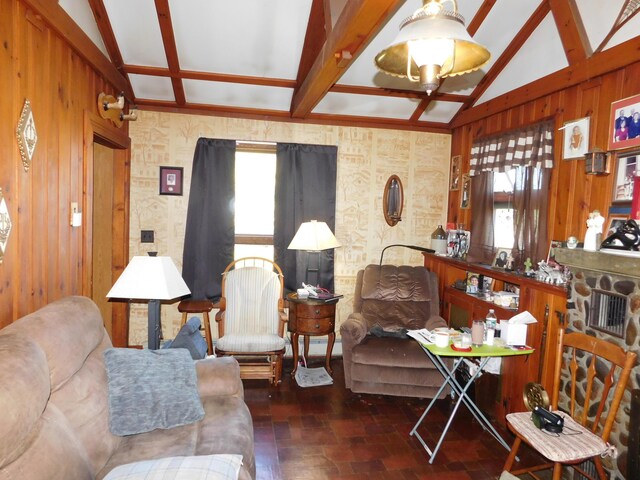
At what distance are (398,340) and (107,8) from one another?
3421 mm

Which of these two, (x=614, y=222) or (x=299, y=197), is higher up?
(x=299, y=197)

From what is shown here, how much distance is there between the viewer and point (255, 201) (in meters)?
4.54

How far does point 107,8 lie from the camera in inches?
120

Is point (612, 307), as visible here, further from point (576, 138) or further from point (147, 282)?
point (147, 282)

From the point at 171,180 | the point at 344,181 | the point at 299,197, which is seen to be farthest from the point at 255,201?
the point at 344,181

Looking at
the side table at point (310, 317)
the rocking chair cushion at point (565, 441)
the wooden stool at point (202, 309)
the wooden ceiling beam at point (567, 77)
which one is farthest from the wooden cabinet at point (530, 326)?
the wooden stool at point (202, 309)

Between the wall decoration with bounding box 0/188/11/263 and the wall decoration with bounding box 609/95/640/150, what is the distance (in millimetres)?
3389

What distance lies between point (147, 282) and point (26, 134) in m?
0.97

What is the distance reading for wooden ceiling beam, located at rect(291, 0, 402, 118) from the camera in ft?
6.74

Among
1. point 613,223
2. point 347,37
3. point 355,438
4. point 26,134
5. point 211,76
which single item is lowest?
point 355,438

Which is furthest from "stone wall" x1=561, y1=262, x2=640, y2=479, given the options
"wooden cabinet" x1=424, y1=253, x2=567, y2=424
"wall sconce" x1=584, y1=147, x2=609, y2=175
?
"wall sconce" x1=584, y1=147, x2=609, y2=175

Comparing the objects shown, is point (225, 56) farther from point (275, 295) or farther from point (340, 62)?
point (275, 295)

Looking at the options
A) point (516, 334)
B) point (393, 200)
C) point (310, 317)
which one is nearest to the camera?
point (516, 334)

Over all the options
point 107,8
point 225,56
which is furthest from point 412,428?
point 107,8
